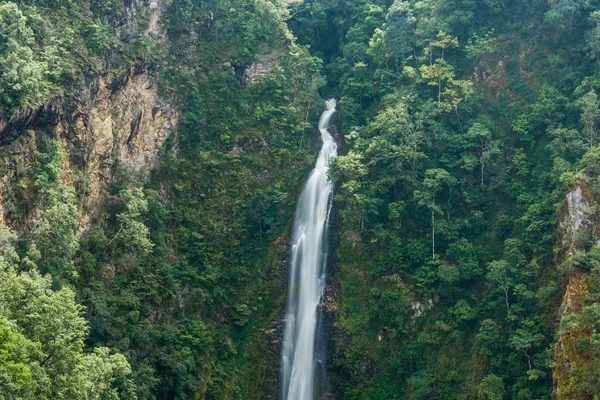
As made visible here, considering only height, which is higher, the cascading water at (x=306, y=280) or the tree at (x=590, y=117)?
the tree at (x=590, y=117)

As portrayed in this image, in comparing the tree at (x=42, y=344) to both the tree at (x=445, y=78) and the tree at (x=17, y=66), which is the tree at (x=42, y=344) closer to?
the tree at (x=17, y=66)

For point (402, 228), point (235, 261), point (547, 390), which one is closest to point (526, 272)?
point (547, 390)

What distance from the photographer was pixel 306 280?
33.0 m

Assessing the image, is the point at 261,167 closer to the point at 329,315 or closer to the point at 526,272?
the point at 329,315

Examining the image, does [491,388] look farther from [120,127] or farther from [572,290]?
[120,127]

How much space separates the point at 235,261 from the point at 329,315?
5.32 m

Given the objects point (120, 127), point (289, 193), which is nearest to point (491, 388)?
point (289, 193)

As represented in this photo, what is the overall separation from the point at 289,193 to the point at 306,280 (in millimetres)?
4843

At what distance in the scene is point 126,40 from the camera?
31781 millimetres

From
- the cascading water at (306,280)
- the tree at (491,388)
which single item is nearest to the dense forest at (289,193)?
the tree at (491,388)

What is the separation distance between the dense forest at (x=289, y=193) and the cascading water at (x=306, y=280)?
514mm

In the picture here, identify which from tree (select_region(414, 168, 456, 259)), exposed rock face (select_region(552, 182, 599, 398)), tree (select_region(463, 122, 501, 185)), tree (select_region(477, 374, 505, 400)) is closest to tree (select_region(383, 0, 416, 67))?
tree (select_region(463, 122, 501, 185))

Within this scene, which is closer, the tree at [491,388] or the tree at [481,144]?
the tree at [491,388]

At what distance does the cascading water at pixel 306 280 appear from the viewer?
103 feet
